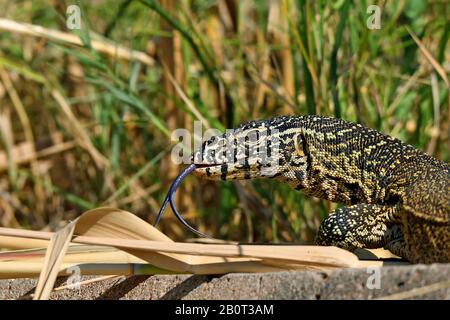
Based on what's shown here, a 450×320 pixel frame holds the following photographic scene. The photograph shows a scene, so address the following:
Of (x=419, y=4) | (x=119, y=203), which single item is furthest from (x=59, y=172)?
(x=419, y=4)

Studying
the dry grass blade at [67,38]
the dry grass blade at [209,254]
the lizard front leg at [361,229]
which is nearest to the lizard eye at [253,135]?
the lizard front leg at [361,229]

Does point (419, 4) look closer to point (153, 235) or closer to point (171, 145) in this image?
point (171, 145)

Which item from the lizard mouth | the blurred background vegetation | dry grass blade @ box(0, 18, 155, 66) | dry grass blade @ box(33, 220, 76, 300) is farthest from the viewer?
dry grass blade @ box(0, 18, 155, 66)

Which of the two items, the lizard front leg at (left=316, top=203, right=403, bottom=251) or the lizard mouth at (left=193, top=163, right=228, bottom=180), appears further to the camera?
the lizard mouth at (left=193, top=163, right=228, bottom=180)

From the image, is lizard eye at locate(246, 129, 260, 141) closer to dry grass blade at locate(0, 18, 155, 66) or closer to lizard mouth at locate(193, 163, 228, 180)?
lizard mouth at locate(193, 163, 228, 180)

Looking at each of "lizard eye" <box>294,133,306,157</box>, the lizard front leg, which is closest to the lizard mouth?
"lizard eye" <box>294,133,306,157</box>

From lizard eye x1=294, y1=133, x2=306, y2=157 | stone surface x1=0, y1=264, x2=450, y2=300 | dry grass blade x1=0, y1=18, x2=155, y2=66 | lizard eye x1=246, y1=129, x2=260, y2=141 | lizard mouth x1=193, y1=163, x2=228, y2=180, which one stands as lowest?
stone surface x1=0, y1=264, x2=450, y2=300

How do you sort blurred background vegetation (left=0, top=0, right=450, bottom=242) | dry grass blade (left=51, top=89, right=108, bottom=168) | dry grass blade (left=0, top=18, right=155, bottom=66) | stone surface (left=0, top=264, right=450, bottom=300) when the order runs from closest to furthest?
stone surface (left=0, top=264, right=450, bottom=300), blurred background vegetation (left=0, top=0, right=450, bottom=242), dry grass blade (left=0, top=18, right=155, bottom=66), dry grass blade (left=51, top=89, right=108, bottom=168)

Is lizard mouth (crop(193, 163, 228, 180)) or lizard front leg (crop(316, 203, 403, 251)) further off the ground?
lizard mouth (crop(193, 163, 228, 180))
